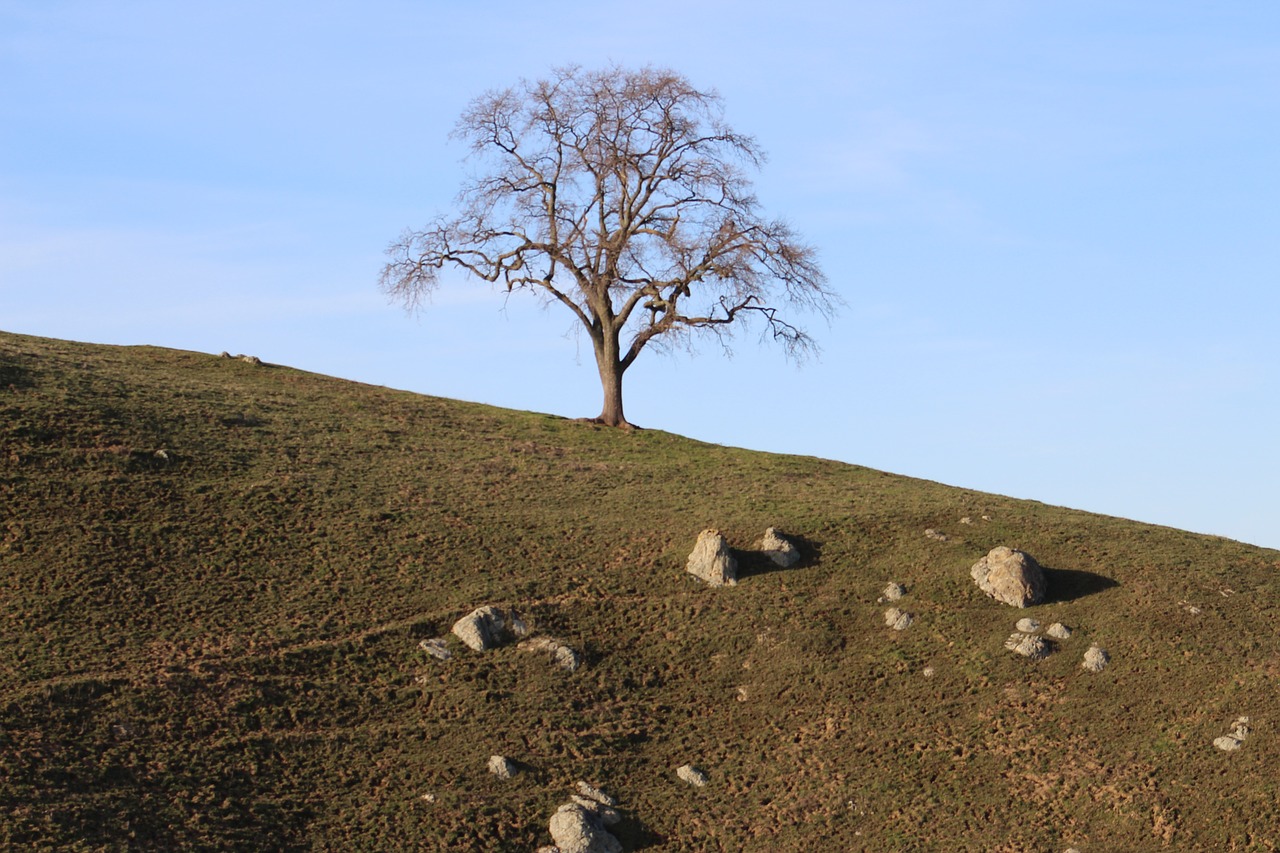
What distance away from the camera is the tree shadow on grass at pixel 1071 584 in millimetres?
40000

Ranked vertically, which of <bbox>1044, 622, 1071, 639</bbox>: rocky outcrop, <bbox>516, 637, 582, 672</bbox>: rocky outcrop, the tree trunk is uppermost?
the tree trunk

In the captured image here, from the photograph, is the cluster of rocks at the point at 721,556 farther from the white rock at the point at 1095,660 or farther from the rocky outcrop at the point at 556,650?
the white rock at the point at 1095,660

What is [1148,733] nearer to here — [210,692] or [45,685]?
[210,692]

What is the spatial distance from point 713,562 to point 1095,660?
12.2 meters

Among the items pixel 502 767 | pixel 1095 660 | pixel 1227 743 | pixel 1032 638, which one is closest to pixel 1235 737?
pixel 1227 743

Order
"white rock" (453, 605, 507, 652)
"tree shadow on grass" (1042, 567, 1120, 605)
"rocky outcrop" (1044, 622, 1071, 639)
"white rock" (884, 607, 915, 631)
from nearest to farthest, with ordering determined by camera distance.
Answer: "white rock" (453, 605, 507, 652) < "rocky outcrop" (1044, 622, 1071, 639) < "white rock" (884, 607, 915, 631) < "tree shadow on grass" (1042, 567, 1120, 605)

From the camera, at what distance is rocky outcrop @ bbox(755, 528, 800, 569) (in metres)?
42.4

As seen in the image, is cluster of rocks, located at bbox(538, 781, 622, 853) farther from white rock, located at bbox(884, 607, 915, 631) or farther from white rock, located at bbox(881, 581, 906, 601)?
white rock, located at bbox(881, 581, 906, 601)

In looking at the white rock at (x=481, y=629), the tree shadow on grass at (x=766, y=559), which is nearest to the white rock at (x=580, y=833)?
the white rock at (x=481, y=629)

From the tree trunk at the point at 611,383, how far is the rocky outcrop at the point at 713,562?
2068cm

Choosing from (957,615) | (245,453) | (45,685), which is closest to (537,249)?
Result: (245,453)

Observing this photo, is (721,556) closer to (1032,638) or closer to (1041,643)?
(1032,638)

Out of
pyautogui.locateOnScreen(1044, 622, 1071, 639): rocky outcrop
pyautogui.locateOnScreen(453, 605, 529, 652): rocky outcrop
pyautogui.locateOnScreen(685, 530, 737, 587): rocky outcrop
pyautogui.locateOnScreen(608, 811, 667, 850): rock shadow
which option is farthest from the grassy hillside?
pyautogui.locateOnScreen(685, 530, 737, 587): rocky outcrop

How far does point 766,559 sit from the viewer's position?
42.6 meters
